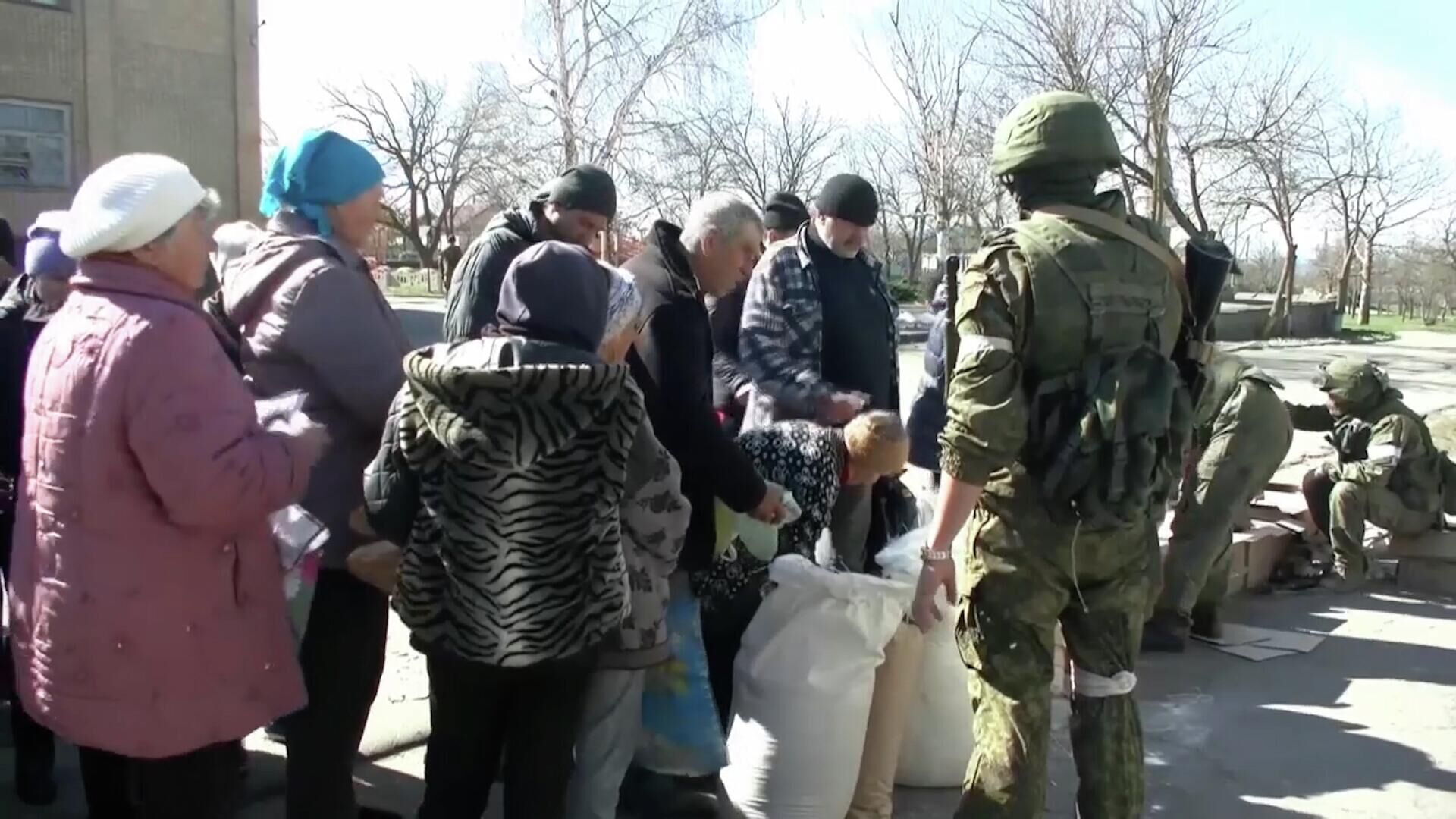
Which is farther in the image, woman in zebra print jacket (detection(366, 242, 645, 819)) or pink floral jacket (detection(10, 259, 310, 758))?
woman in zebra print jacket (detection(366, 242, 645, 819))

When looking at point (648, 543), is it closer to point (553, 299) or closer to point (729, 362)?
point (553, 299)

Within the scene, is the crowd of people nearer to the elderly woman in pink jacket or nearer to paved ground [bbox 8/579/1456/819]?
the elderly woman in pink jacket

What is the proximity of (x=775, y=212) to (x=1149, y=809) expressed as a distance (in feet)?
9.36

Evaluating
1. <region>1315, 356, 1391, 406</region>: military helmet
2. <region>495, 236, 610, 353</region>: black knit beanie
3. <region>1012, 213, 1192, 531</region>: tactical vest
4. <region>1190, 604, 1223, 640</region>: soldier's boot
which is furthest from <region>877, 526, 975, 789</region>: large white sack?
<region>1315, 356, 1391, 406</region>: military helmet

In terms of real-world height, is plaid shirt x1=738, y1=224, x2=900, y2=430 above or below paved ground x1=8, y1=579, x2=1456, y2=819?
above

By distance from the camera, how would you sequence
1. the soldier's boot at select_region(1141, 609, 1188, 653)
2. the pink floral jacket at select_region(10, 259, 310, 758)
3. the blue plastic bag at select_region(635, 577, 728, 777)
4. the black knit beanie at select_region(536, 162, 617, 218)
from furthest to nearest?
the soldier's boot at select_region(1141, 609, 1188, 653) < the black knit beanie at select_region(536, 162, 617, 218) < the blue plastic bag at select_region(635, 577, 728, 777) < the pink floral jacket at select_region(10, 259, 310, 758)

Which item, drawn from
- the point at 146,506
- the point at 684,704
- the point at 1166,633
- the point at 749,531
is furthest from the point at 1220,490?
the point at 146,506

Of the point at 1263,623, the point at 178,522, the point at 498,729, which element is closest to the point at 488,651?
the point at 498,729

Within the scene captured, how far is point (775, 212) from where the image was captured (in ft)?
18.0

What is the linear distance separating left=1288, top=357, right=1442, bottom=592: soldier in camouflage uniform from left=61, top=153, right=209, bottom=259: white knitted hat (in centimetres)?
613

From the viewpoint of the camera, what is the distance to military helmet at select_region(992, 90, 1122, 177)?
293cm

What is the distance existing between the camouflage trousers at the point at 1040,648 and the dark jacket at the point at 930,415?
8.24 ft

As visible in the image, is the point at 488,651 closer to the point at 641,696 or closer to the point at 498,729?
the point at 498,729

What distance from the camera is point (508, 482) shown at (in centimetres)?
247
